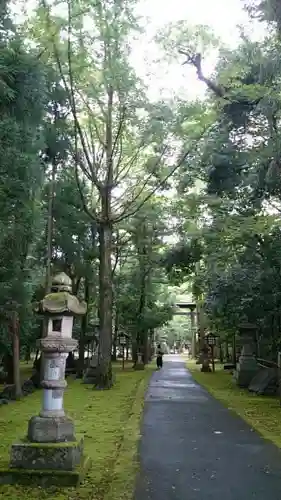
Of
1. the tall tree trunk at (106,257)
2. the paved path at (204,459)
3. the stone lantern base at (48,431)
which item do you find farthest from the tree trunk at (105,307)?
the stone lantern base at (48,431)

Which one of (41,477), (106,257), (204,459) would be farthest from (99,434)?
(106,257)

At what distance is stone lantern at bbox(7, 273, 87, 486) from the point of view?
5.05m

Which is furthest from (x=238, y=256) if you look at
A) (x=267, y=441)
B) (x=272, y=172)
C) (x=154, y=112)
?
(x=267, y=441)

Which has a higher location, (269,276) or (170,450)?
(269,276)

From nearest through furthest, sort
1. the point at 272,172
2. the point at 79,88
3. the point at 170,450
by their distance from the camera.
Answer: the point at 170,450
the point at 272,172
the point at 79,88

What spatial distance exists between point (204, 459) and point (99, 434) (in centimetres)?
226

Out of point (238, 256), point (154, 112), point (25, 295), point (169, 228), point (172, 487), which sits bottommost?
point (172, 487)

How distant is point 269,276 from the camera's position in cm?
1249

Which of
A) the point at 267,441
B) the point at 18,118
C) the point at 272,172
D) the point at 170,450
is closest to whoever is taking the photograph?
the point at 170,450

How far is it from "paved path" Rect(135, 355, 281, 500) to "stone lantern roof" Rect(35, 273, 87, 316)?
6.41 ft

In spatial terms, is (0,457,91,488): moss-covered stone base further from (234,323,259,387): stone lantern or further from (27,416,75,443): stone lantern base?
(234,323,259,387): stone lantern

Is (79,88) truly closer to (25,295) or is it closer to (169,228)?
(25,295)

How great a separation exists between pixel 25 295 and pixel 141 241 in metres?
12.3

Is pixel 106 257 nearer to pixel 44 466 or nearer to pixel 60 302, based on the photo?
pixel 60 302
